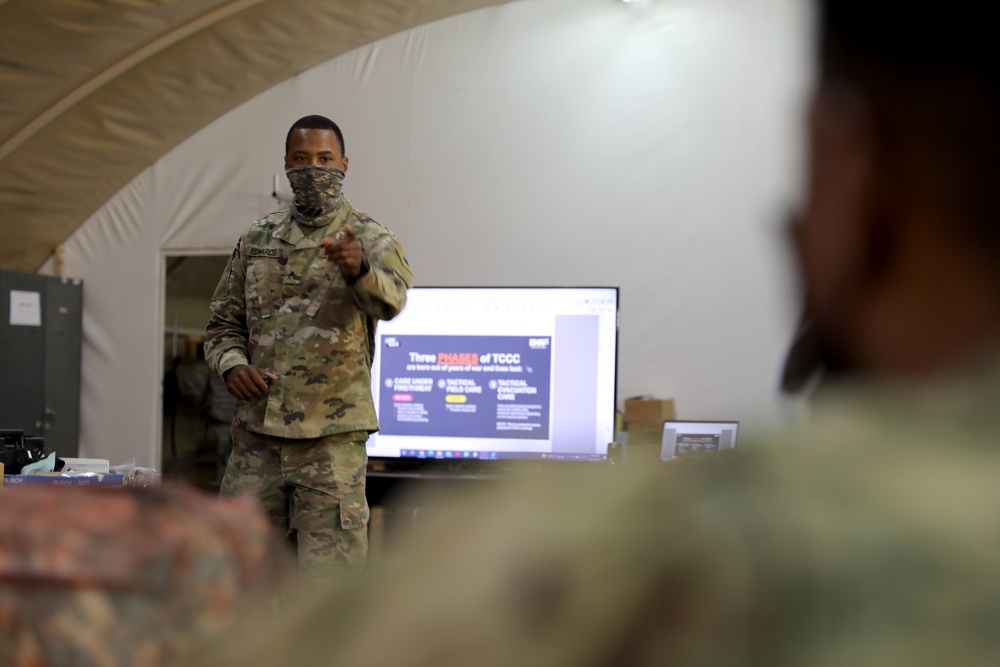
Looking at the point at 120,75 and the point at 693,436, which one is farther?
the point at 120,75

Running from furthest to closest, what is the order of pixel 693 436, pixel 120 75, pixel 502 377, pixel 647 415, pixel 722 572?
pixel 120 75 → pixel 647 415 → pixel 502 377 → pixel 693 436 → pixel 722 572

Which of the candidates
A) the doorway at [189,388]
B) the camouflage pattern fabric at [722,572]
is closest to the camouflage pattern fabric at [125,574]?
the camouflage pattern fabric at [722,572]

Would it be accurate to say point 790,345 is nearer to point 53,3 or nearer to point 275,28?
point 53,3

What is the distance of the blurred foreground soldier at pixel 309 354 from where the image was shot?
2.49 meters

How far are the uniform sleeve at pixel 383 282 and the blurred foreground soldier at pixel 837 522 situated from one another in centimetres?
217

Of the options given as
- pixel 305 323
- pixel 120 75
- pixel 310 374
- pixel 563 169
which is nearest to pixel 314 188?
pixel 305 323

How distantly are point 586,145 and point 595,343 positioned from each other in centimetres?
157

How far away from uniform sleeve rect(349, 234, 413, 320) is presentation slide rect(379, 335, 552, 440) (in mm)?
1942

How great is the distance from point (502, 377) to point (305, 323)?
2.09 metres

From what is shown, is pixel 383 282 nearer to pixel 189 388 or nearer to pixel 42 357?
pixel 42 357

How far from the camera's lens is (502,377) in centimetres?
458

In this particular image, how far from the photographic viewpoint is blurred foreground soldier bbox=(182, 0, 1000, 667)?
0.74 ft

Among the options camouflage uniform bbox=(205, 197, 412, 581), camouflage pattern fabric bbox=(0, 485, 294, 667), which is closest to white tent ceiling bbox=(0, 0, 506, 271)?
camouflage uniform bbox=(205, 197, 412, 581)

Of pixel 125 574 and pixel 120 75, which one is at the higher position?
pixel 120 75
